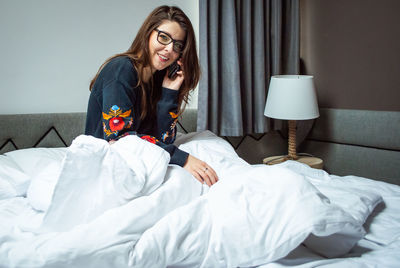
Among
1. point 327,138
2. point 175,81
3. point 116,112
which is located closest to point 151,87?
point 175,81

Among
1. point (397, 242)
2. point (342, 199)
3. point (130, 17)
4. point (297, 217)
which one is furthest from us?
point (130, 17)

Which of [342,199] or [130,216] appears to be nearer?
[130,216]

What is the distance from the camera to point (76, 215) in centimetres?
89

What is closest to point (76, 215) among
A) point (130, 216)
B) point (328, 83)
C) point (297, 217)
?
point (130, 216)

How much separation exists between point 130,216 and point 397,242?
728mm

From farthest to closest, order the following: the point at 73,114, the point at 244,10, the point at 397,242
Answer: the point at 244,10 → the point at 73,114 → the point at 397,242

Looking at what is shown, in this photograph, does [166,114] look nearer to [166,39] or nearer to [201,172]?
[166,39]

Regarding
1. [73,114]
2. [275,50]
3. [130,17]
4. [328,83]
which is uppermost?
[130,17]

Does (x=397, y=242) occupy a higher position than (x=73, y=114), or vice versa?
(x=73, y=114)

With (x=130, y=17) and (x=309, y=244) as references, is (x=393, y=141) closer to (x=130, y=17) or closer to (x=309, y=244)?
(x=309, y=244)

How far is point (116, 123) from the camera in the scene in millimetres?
1338

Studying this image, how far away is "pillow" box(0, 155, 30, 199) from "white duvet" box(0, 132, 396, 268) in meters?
0.36

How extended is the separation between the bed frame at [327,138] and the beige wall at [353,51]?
0.42 ft

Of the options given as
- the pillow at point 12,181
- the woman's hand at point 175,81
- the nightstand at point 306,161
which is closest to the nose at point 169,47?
the woman's hand at point 175,81
